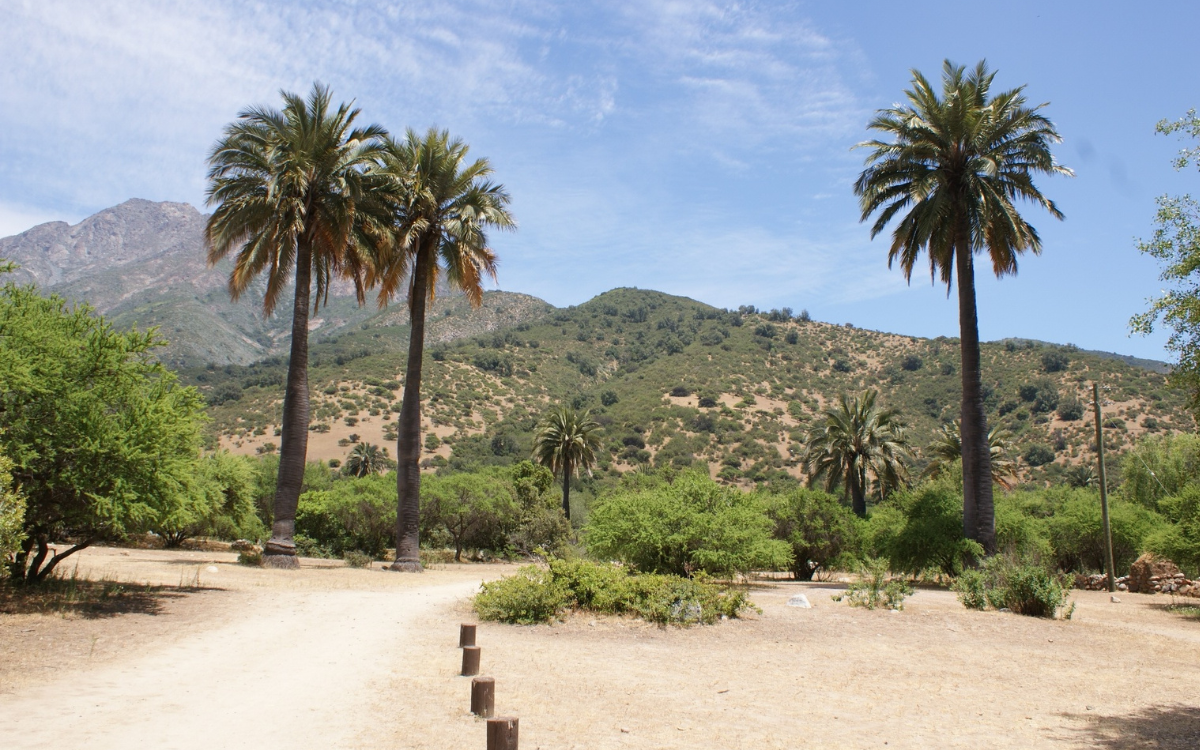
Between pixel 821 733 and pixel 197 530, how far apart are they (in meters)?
35.0

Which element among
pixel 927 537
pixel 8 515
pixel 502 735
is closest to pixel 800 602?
pixel 927 537

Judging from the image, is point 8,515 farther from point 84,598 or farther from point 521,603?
point 521,603

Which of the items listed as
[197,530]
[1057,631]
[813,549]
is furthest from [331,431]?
[1057,631]

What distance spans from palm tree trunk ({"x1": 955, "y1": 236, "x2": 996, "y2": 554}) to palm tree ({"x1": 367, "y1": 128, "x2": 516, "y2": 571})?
48.8 ft

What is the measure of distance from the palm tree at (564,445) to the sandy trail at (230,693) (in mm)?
38890

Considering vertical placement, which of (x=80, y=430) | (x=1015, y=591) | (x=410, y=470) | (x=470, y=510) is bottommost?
(x=1015, y=591)

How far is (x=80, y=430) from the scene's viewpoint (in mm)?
11742

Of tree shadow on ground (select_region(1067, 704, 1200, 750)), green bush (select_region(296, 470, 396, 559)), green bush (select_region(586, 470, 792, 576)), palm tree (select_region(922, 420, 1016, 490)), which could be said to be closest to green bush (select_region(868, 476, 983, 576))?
green bush (select_region(586, 470, 792, 576))

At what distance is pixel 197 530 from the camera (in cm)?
3506

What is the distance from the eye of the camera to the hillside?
67.1 metres

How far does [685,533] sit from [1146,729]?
1121 centimetres

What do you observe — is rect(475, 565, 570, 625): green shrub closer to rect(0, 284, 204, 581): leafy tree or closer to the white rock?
rect(0, 284, 204, 581): leafy tree

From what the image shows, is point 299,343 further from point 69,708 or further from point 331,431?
point 331,431

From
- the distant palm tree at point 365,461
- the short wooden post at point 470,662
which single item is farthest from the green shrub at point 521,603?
the distant palm tree at point 365,461
